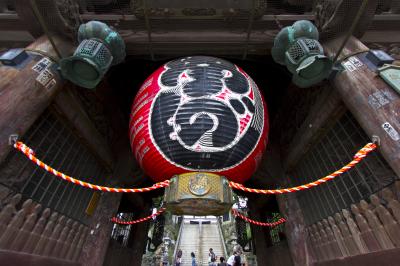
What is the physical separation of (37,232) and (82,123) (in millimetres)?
2292

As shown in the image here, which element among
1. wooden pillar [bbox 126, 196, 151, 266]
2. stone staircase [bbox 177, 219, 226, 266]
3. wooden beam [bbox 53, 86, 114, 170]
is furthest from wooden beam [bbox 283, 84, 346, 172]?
stone staircase [bbox 177, 219, 226, 266]

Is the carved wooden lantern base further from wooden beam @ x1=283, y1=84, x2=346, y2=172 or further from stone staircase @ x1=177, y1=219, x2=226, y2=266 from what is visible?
stone staircase @ x1=177, y1=219, x2=226, y2=266

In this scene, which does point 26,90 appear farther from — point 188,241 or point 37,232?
point 188,241

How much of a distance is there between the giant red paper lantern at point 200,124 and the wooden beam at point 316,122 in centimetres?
173

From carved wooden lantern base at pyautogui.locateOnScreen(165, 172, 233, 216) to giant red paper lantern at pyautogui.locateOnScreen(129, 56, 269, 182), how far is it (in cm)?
16

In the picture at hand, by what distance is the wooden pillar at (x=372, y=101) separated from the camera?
3.15 meters

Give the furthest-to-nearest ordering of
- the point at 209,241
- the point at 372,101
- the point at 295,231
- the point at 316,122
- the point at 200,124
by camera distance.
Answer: the point at 209,241
the point at 295,231
the point at 316,122
the point at 372,101
the point at 200,124

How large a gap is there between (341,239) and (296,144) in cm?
230

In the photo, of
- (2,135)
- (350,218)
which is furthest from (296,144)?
(2,135)

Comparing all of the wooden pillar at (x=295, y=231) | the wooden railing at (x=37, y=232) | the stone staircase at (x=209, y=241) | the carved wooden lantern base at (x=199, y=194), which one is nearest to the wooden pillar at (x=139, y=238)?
the wooden railing at (x=37, y=232)

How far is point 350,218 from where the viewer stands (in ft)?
13.3

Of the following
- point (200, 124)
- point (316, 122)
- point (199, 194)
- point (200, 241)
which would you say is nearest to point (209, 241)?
point (200, 241)

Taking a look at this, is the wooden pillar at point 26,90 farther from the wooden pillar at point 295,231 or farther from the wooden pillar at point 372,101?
the wooden pillar at point 295,231

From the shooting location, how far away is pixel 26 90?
3736 mm
